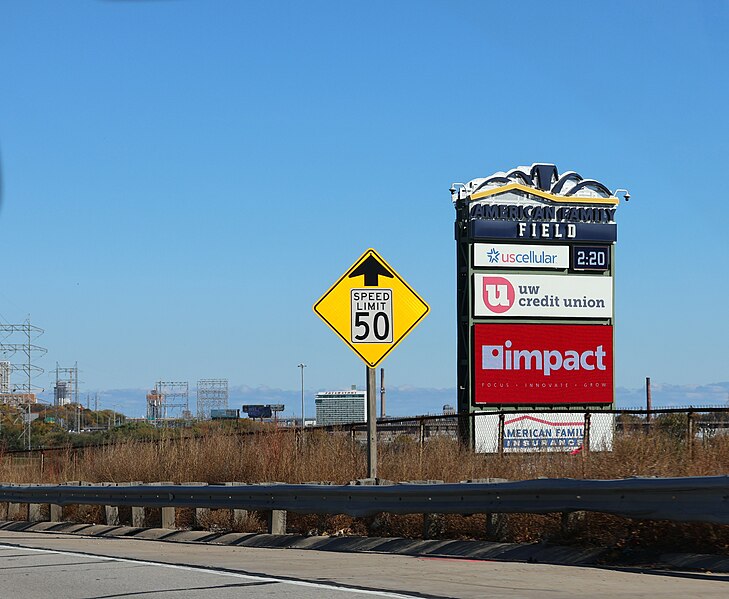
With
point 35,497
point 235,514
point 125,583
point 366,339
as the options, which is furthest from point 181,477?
point 125,583

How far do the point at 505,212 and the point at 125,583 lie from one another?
20608 millimetres

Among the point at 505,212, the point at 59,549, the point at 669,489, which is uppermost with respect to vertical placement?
→ the point at 505,212

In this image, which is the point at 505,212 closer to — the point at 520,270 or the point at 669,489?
the point at 520,270

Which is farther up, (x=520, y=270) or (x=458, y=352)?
(x=520, y=270)

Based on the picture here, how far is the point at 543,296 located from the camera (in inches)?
1174

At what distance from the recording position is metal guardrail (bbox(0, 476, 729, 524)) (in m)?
10.2

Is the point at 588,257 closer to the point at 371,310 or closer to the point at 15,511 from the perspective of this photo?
the point at 15,511

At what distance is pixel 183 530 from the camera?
1662 cm

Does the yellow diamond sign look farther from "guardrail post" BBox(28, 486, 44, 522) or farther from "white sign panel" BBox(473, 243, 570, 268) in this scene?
"white sign panel" BBox(473, 243, 570, 268)

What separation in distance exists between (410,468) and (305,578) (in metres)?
5.49

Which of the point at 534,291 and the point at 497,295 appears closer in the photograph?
the point at 497,295

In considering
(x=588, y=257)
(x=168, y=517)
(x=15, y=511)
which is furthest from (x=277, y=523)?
(x=588, y=257)

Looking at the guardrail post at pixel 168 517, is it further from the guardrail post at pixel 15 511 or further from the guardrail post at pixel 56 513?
the guardrail post at pixel 15 511

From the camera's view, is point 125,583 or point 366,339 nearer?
point 125,583
